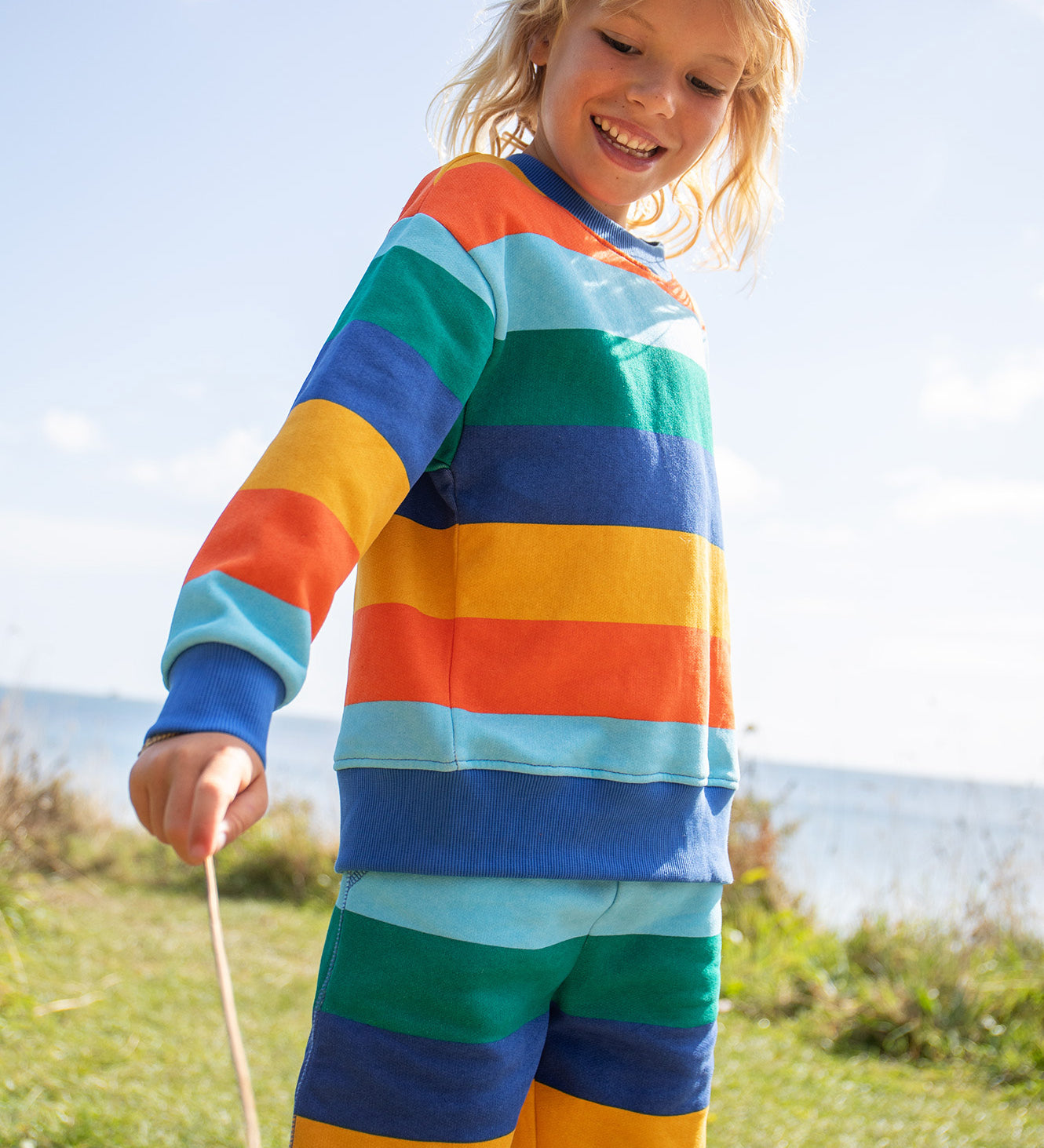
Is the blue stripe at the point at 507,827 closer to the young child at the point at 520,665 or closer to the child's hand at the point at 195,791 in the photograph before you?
the young child at the point at 520,665

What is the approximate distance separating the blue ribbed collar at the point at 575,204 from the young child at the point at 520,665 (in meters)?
0.01

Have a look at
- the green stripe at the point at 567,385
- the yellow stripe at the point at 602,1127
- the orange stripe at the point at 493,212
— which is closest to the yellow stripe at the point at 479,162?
the orange stripe at the point at 493,212

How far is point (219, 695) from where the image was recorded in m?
0.71

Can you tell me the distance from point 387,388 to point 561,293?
1.02ft

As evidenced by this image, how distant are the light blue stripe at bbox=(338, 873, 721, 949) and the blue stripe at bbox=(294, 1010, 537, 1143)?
0.11 meters

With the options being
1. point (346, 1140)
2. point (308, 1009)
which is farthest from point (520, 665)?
point (308, 1009)

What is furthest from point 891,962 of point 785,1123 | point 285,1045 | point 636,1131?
point 636,1131

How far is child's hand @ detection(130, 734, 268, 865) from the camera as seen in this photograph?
66 cm

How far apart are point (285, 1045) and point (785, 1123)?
1.64 m

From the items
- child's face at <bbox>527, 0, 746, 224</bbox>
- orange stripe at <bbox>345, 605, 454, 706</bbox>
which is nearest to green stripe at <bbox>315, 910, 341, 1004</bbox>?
orange stripe at <bbox>345, 605, 454, 706</bbox>

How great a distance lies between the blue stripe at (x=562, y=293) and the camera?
1.09 meters

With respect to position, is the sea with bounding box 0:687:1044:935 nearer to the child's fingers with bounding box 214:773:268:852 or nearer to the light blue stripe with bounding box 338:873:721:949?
the light blue stripe with bounding box 338:873:721:949

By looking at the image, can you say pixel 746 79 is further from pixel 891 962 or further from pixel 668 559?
pixel 891 962

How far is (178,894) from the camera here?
5.84 metres
